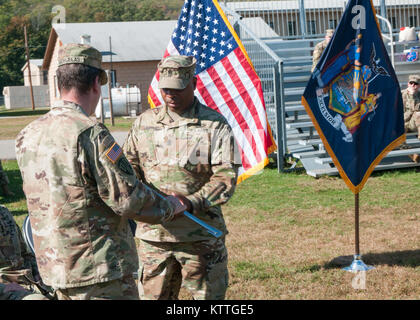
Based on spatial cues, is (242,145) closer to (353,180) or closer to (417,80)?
(353,180)

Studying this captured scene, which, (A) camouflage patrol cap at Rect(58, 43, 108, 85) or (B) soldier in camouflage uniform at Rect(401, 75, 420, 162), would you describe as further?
(B) soldier in camouflage uniform at Rect(401, 75, 420, 162)

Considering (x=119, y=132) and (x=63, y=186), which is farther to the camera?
(x=119, y=132)

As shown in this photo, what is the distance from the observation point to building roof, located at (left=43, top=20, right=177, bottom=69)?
141 feet

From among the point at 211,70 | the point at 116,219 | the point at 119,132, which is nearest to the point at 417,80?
the point at 211,70

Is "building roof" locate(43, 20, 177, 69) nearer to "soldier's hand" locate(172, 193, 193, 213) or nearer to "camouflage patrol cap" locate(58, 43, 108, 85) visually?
"soldier's hand" locate(172, 193, 193, 213)

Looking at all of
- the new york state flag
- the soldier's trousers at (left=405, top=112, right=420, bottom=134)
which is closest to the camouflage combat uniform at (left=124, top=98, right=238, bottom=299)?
the new york state flag

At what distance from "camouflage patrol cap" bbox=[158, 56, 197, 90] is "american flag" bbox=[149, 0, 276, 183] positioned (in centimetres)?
213

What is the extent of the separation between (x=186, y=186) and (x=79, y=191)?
1291 mm

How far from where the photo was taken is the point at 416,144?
44.1 ft

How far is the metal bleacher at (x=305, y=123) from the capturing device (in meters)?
12.7

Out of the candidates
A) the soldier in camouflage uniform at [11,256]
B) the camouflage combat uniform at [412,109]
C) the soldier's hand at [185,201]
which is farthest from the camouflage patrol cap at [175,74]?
the camouflage combat uniform at [412,109]

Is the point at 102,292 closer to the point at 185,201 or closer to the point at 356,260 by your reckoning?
the point at 185,201
